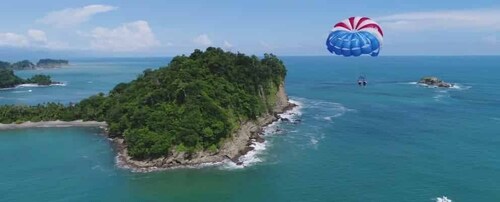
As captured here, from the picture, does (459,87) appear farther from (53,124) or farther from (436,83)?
(53,124)

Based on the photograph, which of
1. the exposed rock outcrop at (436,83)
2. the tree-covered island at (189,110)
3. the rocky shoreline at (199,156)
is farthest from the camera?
the exposed rock outcrop at (436,83)

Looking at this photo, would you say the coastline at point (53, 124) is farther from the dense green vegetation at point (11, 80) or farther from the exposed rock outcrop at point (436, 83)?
the exposed rock outcrop at point (436, 83)

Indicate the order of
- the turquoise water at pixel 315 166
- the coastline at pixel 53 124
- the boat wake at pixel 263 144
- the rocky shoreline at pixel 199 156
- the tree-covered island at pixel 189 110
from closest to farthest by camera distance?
the turquoise water at pixel 315 166 → the rocky shoreline at pixel 199 156 → the boat wake at pixel 263 144 → the tree-covered island at pixel 189 110 → the coastline at pixel 53 124

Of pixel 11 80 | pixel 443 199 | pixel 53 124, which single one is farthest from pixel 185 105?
pixel 11 80

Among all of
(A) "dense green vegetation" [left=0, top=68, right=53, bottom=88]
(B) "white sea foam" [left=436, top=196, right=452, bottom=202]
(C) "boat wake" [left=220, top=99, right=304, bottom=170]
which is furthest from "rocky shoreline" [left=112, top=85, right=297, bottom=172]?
(A) "dense green vegetation" [left=0, top=68, right=53, bottom=88]

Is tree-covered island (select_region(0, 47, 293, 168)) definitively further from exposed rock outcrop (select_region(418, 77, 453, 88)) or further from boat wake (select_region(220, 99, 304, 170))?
exposed rock outcrop (select_region(418, 77, 453, 88))

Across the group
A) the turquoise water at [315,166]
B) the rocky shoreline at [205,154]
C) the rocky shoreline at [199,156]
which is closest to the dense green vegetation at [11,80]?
the rocky shoreline at [205,154]
